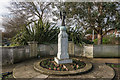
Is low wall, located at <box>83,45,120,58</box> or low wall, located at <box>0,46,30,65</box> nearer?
low wall, located at <box>0,46,30,65</box>

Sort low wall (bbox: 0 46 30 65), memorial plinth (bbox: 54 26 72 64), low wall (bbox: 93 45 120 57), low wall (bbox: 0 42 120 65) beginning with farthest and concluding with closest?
low wall (bbox: 93 45 120 57)
low wall (bbox: 0 42 120 65)
low wall (bbox: 0 46 30 65)
memorial plinth (bbox: 54 26 72 64)

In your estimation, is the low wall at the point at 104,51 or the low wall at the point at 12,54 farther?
the low wall at the point at 104,51

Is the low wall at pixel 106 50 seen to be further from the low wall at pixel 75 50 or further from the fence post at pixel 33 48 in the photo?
the fence post at pixel 33 48

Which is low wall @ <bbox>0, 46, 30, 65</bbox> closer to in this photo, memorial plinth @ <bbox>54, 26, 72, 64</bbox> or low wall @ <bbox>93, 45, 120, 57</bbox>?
memorial plinth @ <bbox>54, 26, 72, 64</bbox>

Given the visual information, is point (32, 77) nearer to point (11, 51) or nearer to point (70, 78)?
point (70, 78)

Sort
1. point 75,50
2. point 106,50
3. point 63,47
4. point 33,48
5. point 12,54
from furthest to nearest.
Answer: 1. point 75,50
2. point 106,50
3. point 33,48
4. point 12,54
5. point 63,47

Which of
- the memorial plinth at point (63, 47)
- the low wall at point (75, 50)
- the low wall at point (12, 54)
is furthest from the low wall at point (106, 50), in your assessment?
the low wall at point (12, 54)

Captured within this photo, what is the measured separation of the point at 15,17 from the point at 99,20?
8.88m

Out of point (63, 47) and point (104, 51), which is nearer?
point (63, 47)

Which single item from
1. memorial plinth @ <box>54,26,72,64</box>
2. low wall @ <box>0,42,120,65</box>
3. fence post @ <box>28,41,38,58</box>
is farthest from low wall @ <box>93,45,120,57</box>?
fence post @ <box>28,41,38,58</box>

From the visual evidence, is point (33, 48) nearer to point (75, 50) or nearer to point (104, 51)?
point (75, 50)

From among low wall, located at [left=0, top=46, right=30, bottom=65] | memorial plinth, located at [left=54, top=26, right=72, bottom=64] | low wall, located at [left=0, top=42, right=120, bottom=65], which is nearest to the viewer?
memorial plinth, located at [left=54, top=26, right=72, bottom=64]

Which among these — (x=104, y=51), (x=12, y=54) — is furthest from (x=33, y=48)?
(x=104, y=51)

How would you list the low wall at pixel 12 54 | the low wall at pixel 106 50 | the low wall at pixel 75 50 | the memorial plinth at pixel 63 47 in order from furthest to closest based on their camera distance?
the low wall at pixel 106 50 < the low wall at pixel 75 50 < the low wall at pixel 12 54 < the memorial plinth at pixel 63 47
